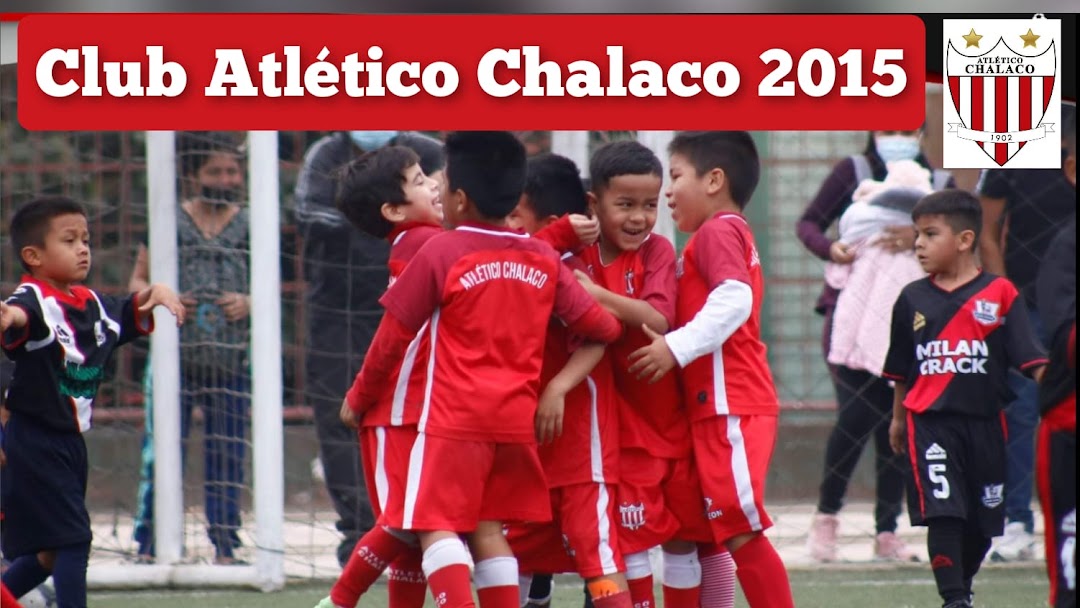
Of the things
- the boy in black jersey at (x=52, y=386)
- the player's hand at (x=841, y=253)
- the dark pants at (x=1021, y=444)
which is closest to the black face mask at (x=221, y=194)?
the boy in black jersey at (x=52, y=386)

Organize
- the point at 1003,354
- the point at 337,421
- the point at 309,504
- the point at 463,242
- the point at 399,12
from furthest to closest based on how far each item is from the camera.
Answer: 1. the point at 309,504
2. the point at 337,421
3. the point at 1003,354
4. the point at 399,12
5. the point at 463,242

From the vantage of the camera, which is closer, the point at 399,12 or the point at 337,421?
the point at 399,12

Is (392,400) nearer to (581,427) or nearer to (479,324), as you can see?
(479,324)

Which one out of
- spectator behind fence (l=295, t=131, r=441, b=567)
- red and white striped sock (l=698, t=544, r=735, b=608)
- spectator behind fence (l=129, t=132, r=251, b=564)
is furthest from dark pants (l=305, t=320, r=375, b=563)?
red and white striped sock (l=698, t=544, r=735, b=608)

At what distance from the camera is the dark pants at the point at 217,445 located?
6109 millimetres

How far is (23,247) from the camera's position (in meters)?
4.69

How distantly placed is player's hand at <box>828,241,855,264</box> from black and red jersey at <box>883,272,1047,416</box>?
4.11ft

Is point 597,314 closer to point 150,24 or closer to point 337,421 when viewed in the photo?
point 150,24

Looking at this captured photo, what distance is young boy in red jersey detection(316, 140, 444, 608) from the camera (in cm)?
412

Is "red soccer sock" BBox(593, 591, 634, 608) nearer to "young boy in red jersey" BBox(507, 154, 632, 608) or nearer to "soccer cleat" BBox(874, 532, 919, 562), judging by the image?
"young boy in red jersey" BBox(507, 154, 632, 608)

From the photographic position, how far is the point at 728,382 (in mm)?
4266

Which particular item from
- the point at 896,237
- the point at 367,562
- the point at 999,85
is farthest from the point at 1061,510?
the point at 896,237

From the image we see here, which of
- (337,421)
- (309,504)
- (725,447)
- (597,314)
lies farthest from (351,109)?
(309,504)

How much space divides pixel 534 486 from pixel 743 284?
2.46ft
